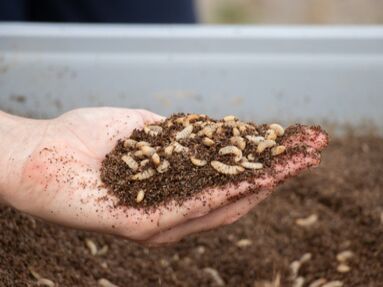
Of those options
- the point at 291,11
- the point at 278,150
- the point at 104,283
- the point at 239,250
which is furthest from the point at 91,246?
the point at 291,11

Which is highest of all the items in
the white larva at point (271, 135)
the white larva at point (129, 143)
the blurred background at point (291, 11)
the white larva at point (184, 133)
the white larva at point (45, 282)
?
the white larva at point (271, 135)

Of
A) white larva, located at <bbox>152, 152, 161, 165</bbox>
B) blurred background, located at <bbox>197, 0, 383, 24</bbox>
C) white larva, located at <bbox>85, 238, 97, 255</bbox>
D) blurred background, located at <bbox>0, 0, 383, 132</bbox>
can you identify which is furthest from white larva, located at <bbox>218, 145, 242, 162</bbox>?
blurred background, located at <bbox>197, 0, 383, 24</bbox>

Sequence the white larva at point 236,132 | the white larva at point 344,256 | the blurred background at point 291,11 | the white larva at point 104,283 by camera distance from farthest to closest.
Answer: the blurred background at point 291,11, the white larva at point 344,256, the white larva at point 104,283, the white larva at point 236,132

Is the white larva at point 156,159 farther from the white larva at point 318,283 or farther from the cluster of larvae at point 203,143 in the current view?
the white larva at point 318,283

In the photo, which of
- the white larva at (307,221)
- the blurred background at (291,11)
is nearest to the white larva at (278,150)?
the white larva at (307,221)

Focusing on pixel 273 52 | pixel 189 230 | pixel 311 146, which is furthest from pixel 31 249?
pixel 273 52

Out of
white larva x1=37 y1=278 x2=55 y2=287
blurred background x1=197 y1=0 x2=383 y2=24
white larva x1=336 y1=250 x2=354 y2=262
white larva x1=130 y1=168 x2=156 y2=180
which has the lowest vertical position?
white larva x1=37 y1=278 x2=55 y2=287

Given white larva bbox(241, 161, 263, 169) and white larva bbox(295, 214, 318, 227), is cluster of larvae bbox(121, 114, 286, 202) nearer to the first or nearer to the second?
white larva bbox(241, 161, 263, 169)
